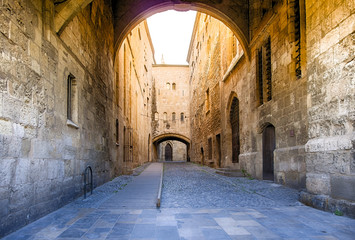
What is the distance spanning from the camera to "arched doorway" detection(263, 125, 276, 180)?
9297mm

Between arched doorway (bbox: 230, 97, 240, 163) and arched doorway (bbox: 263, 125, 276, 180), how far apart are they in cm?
334

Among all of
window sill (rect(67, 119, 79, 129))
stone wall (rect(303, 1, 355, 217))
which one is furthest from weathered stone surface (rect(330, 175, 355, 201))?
window sill (rect(67, 119, 79, 129))

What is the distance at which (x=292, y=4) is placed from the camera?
7.34 meters

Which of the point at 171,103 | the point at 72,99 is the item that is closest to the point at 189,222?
the point at 72,99

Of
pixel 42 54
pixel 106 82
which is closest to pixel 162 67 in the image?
pixel 106 82

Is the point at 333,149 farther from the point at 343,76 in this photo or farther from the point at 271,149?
the point at 271,149

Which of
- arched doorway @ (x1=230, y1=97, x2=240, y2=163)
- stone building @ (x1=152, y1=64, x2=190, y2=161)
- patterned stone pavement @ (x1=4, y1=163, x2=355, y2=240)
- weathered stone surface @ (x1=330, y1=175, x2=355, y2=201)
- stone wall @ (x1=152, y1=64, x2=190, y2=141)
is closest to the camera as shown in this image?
patterned stone pavement @ (x1=4, y1=163, x2=355, y2=240)

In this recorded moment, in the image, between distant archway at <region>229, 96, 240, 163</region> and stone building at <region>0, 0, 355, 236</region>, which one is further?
distant archway at <region>229, 96, 240, 163</region>

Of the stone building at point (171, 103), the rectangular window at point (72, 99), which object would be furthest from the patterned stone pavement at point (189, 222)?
the stone building at point (171, 103)

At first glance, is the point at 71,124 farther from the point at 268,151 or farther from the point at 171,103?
the point at 171,103

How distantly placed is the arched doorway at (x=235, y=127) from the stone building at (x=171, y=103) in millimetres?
17656

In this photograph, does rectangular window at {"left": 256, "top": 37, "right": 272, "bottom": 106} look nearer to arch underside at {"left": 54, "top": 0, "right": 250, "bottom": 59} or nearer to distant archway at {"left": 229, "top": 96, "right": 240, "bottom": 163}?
arch underside at {"left": 54, "top": 0, "right": 250, "bottom": 59}

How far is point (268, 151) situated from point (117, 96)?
6390 mm

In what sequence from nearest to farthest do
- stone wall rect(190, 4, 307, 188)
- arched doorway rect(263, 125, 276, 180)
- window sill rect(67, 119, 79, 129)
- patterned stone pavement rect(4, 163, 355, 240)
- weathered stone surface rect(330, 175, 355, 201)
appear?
patterned stone pavement rect(4, 163, 355, 240)
weathered stone surface rect(330, 175, 355, 201)
window sill rect(67, 119, 79, 129)
stone wall rect(190, 4, 307, 188)
arched doorway rect(263, 125, 276, 180)
